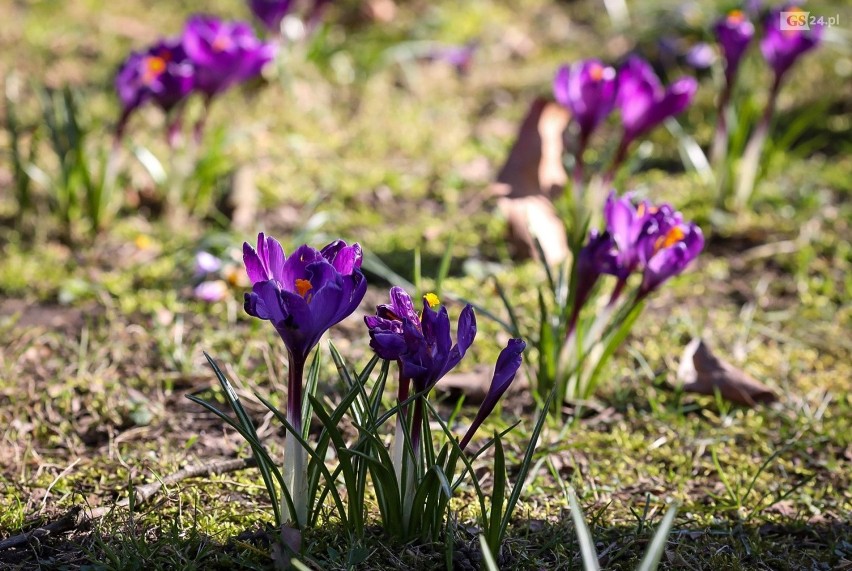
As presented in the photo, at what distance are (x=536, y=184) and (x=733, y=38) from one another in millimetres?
855

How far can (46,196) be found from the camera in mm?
3303

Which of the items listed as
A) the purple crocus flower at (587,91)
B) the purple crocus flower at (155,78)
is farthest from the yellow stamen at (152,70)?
the purple crocus flower at (587,91)

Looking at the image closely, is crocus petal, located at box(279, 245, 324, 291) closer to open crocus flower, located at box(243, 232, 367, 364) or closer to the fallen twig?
open crocus flower, located at box(243, 232, 367, 364)

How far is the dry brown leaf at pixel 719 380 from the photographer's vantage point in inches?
95.2

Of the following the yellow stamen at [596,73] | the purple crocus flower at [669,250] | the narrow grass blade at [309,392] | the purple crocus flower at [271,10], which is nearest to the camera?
the narrow grass blade at [309,392]

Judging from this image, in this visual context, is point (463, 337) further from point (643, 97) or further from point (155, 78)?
point (155, 78)

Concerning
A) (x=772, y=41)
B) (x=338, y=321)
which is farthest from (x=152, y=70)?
(x=772, y=41)

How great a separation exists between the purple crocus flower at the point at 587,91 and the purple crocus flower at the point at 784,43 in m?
0.75

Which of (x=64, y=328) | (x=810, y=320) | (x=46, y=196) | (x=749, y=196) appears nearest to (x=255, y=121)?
(x=46, y=196)

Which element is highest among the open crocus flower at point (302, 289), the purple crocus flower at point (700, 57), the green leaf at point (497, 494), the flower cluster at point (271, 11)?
the flower cluster at point (271, 11)

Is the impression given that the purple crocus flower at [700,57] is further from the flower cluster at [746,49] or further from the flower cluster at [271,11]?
the flower cluster at [271,11]

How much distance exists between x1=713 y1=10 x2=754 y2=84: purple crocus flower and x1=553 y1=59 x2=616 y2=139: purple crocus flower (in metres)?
0.60

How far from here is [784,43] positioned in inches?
128

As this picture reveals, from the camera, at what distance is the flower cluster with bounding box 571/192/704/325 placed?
2074mm
